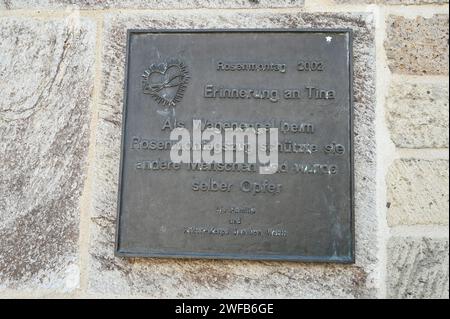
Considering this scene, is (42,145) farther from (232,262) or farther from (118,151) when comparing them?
(232,262)

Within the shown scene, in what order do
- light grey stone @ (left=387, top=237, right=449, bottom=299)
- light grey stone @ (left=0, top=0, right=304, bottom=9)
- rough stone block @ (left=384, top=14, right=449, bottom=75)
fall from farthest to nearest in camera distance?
light grey stone @ (left=0, top=0, right=304, bottom=9) < rough stone block @ (left=384, top=14, right=449, bottom=75) < light grey stone @ (left=387, top=237, right=449, bottom=299)

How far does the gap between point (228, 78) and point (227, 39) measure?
0.20 m

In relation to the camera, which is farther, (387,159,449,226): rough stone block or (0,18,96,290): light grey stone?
(0,18,96,290): light grey stone

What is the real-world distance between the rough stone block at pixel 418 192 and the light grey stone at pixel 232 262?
10cm

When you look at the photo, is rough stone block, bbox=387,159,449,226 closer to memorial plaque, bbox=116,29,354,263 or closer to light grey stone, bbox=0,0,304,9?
memorial plaque, bbox=116,29,354,263

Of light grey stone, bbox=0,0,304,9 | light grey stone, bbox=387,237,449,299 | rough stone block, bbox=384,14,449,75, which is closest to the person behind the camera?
light grey stone, bbox=387,237,449,299

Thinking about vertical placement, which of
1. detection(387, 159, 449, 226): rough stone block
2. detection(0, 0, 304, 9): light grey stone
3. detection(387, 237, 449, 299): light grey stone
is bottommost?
detection(387, 237, 449, 299): light grey stone

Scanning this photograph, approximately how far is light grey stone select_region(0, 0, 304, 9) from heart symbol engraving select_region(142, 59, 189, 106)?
0.34 metres

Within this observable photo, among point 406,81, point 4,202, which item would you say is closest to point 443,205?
point 406,81

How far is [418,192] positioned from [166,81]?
130cm

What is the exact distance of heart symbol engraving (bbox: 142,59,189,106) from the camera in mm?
2344

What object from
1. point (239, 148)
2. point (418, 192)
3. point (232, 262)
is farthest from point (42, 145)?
point (418, 192)

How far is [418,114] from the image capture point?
90.4 inches

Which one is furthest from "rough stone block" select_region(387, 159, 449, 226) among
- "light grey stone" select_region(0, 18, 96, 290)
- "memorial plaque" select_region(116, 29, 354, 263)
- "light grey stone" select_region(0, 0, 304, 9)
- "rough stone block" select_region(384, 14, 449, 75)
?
"light grey stone" select_region(0, 18, 96, 290)
